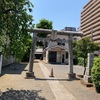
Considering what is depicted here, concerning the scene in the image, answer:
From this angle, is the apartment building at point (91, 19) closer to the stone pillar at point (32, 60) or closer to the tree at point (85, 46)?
the tree at point (85, 46)

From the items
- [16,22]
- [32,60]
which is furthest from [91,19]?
[16,22]

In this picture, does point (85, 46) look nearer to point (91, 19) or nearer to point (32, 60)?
point (32, 60)

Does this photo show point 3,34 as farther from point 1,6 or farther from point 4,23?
point 1,6

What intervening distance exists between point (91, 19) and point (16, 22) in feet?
267

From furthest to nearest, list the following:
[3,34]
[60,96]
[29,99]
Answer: [3,34] → [60,96] → [29,99]

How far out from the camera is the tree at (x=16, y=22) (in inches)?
392

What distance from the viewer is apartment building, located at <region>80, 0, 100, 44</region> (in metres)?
78.8

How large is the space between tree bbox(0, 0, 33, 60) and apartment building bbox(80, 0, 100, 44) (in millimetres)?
65208

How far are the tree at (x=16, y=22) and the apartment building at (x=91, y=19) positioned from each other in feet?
214

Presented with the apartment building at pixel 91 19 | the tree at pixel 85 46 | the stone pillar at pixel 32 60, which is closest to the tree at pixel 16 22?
the stone pillar at pixel 32 60

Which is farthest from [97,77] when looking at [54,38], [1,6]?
[54,38]

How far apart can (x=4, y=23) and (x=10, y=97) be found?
11.6 feet

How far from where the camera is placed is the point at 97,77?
1071 cm

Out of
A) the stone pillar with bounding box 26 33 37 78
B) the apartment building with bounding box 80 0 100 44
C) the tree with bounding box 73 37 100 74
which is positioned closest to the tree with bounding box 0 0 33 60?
the stone pillar with bounding box 26 33 37 78
